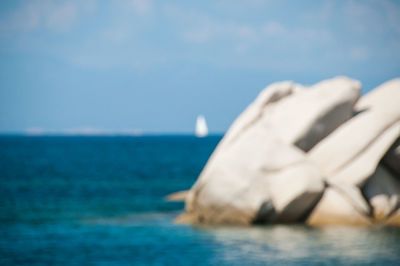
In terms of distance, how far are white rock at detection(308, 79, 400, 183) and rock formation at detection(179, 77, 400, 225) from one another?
0.03 meters

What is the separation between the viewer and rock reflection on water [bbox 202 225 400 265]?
2030 cm

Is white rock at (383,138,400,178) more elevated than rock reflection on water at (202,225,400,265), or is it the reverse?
white rock at (383,138,400,178)

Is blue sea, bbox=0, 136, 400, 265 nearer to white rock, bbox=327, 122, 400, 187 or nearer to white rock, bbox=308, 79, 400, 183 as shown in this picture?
white rock, bbox=327, 122, 400, 187

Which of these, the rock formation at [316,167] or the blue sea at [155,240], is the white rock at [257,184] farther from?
the blue sea at [155,240]

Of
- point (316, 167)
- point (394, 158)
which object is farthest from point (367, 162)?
point (316, 167)

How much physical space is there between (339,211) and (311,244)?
134 inches

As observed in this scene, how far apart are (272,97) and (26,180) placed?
85.9ft

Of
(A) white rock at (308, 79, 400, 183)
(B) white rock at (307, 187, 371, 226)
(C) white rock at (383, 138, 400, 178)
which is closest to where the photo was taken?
(B) white rock at (307, 187, 371, 226)

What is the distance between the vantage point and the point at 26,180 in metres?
50.8

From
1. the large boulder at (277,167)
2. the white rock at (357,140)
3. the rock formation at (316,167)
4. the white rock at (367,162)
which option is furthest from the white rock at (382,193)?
the large boulder at (277,167)

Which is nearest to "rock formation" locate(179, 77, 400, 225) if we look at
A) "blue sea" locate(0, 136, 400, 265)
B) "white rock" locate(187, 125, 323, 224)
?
"white rock" locate(187, 125, 323, 224)

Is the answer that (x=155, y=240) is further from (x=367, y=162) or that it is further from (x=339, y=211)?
(x=367, y=162)

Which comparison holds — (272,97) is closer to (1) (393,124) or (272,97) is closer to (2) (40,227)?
(1) (393,124)

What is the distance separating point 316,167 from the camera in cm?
2569
